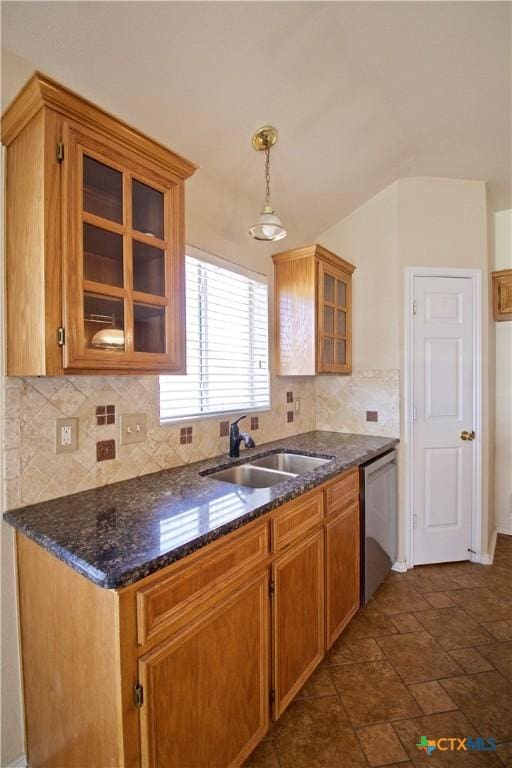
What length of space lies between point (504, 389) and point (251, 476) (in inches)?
98.4

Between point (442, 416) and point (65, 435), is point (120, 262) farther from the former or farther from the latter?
point (442, 416)

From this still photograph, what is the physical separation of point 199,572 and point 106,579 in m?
0.30

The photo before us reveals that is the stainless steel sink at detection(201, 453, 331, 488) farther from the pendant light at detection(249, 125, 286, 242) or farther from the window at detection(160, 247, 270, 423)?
the pendant light at detection(249, 125, 286, 242)

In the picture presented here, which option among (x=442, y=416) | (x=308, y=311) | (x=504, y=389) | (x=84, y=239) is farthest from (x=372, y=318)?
(x=84, y=239)

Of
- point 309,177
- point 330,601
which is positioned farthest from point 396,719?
point 309,177

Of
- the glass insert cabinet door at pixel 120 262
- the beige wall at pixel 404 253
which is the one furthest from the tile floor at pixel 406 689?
the glass insert cabinet door at pixel 120 262

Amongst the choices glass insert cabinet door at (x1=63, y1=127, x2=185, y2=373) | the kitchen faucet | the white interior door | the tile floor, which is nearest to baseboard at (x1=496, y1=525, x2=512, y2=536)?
the white interior door

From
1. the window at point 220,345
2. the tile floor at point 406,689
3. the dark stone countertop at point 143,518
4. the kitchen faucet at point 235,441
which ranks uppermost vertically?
the window at point 220,345

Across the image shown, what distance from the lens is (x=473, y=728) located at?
A: 4.79ft

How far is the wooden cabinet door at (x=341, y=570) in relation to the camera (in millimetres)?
1775

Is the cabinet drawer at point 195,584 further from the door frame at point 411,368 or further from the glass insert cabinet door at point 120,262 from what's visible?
the door frame at point 411,368

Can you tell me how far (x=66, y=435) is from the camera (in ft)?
4.61

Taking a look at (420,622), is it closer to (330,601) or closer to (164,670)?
(330,601)

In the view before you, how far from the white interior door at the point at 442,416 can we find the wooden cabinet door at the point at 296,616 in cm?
134
